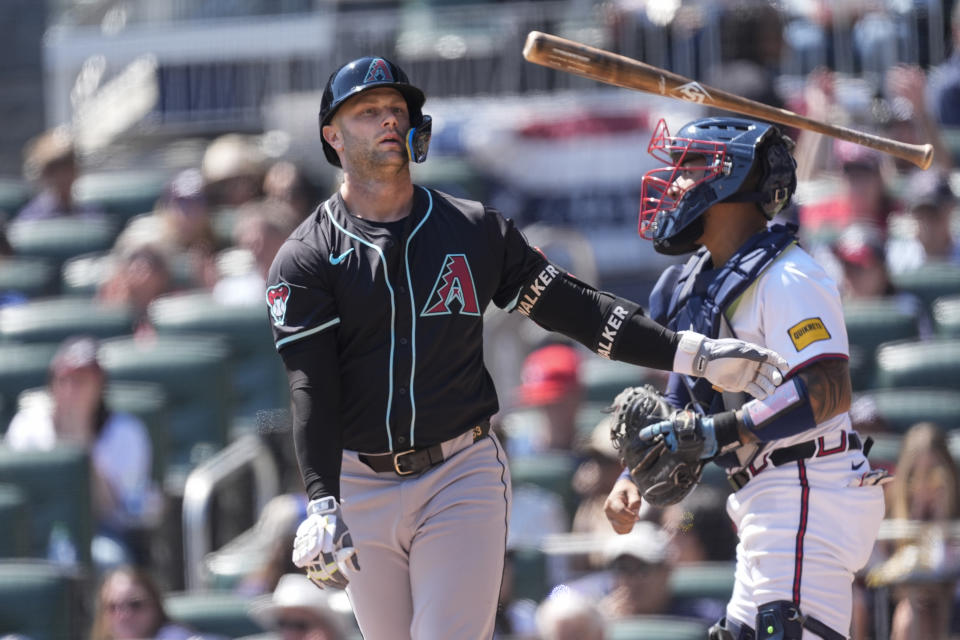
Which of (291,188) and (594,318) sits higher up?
(594,318)

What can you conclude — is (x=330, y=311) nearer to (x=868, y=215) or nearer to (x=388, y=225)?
(x=388, y=225)

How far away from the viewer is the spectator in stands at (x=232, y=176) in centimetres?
1015

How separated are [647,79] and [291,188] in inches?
194

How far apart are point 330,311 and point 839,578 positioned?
1.45 m

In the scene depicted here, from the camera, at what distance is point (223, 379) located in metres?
7.95

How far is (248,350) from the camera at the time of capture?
8.27 meters

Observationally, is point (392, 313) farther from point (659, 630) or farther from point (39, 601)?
point (39, 601)

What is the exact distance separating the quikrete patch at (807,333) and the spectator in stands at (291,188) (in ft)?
17.1

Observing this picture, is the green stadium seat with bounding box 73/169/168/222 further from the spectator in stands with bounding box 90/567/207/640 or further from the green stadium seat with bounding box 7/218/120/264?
the spectator in stands with bounding box 90/567/207/640

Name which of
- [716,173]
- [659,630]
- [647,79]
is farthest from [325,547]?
[659,630]

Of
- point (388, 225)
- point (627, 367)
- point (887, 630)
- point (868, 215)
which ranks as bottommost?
point (887, 630)

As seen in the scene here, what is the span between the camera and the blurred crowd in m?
6.07

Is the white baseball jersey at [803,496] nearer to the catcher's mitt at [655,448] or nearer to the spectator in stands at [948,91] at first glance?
the catcher's mitt at [655,448]

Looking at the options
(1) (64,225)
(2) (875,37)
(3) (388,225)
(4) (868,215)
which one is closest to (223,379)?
(1) (64,225)
